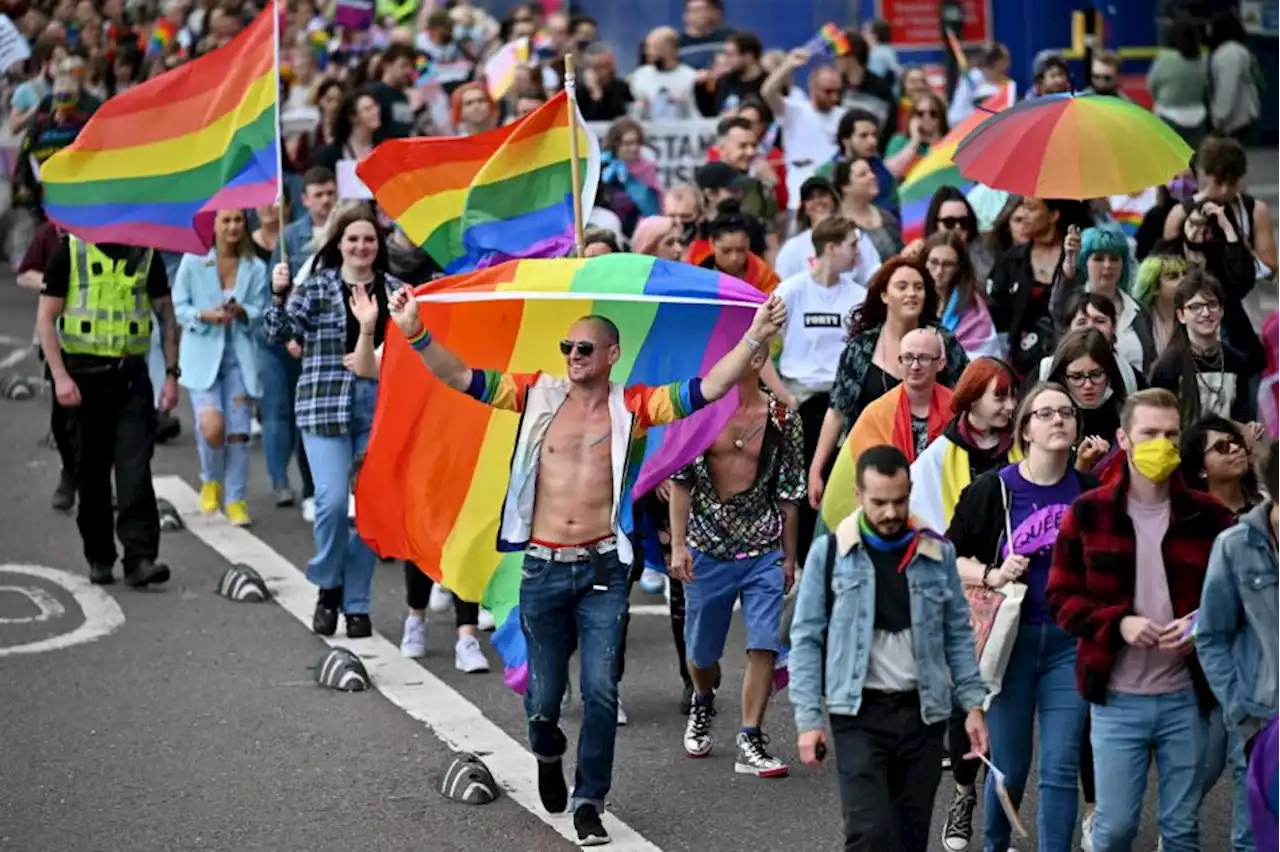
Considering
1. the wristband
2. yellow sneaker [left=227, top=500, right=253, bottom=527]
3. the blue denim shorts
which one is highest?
the wristband

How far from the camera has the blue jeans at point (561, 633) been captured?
8820mm

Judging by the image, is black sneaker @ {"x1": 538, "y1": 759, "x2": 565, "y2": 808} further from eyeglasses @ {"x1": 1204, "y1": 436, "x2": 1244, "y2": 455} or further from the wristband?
eyeglasses @ {"x1": 1204, "y1": 436, "x2": 1244, "y2": 455}

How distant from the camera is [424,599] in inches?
453

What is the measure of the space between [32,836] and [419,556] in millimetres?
2264

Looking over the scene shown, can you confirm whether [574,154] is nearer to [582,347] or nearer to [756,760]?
[582,347]

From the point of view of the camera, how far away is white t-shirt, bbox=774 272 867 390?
39.0ft

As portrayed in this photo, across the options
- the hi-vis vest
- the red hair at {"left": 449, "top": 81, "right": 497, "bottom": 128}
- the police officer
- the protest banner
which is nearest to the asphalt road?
the police officer

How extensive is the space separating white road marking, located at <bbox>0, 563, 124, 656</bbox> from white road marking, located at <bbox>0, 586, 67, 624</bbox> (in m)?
0.12

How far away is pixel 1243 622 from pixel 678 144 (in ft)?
39.6

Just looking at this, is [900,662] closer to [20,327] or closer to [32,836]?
[32,836]

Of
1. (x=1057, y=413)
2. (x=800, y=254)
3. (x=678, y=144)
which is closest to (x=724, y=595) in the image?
(x=1057, y=413)

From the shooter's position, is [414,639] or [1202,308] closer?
[1202,308]

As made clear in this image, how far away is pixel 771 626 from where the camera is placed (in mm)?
9648

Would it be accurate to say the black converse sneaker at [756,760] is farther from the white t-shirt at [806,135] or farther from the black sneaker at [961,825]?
the white t-shirt at [806,135]
